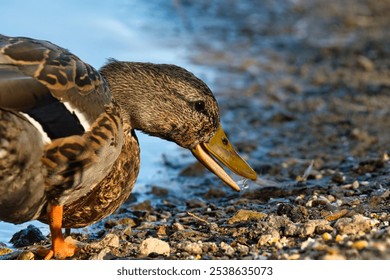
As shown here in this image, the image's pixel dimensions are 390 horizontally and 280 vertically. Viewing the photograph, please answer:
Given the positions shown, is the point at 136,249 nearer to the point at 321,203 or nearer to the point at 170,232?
the point at 170,232

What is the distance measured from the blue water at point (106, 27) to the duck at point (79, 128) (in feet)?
13.5

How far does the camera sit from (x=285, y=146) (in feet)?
28.1

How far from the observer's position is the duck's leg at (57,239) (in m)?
5.06

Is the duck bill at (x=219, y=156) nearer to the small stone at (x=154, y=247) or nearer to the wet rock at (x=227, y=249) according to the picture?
the wet rock at (x=227, y=249)

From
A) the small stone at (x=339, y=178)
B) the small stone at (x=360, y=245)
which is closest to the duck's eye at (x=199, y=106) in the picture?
the small stone at (x=339, y=178)

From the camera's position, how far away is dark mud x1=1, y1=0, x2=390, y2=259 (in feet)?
16.6

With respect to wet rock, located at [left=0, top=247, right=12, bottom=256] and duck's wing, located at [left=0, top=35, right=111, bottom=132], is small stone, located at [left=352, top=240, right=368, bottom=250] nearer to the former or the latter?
duck's wing, located at [left=0, top=35, right=111, bottom=132]

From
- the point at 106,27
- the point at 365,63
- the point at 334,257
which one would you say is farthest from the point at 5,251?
the point at 106,27

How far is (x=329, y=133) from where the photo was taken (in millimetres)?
8828

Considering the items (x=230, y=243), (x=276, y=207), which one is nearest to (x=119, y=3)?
(x=276, y=207)

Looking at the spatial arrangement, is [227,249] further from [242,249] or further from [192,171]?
[192,171]

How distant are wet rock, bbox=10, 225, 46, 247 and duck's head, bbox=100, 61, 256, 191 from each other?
3.15ft

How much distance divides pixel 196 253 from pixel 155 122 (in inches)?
45.9

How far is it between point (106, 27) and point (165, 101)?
6.71m
